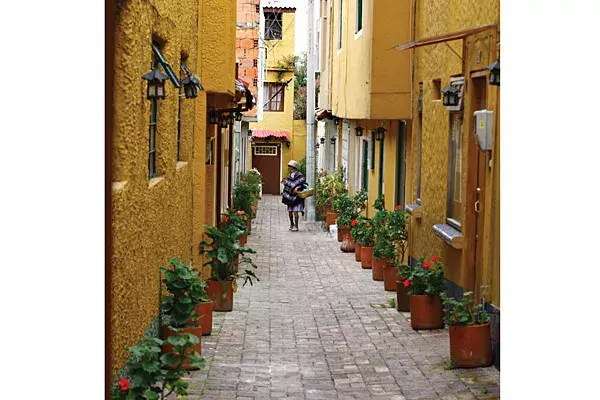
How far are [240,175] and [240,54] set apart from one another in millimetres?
5669

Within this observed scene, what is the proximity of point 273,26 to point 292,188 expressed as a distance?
21087 mm

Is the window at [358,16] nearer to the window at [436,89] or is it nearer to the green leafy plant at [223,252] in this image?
the window at [436,89]

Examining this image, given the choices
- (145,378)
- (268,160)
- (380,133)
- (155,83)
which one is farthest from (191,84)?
(268,160)

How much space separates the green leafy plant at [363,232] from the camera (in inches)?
667

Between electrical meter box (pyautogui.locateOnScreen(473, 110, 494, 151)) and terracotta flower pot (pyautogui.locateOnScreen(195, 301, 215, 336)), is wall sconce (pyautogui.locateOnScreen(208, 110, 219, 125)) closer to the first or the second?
terracotta flower pot (pyautogui.locateOnScreen(195, 301, 215, 336))

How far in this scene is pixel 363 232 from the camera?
1711cm

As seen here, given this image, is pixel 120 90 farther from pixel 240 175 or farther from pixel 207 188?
pixel 240 175

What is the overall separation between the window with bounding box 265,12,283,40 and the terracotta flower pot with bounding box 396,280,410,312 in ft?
110

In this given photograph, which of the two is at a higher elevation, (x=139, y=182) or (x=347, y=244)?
(x=139, y=182)

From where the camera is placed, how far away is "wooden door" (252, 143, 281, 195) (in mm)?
45219

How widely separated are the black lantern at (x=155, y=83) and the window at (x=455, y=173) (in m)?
4.89

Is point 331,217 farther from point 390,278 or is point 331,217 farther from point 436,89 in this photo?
point 436,89

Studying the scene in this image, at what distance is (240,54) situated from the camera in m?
26.2
